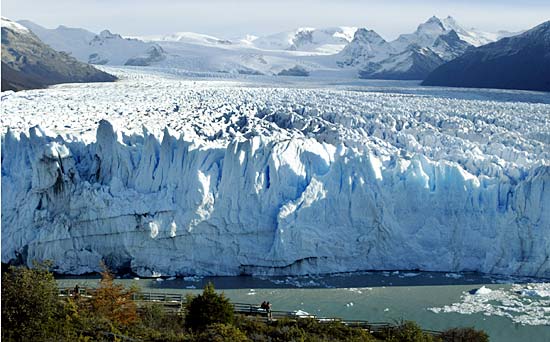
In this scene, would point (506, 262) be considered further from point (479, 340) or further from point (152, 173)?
point (152, 173)

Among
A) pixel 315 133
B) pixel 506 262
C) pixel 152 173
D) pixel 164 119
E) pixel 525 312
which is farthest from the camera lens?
pixel 164 119

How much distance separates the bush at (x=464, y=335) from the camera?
9.50 metres

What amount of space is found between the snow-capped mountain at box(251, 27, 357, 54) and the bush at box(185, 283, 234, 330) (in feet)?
227

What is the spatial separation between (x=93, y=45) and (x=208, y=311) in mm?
50734

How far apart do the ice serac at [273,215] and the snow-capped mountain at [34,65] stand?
20.2m

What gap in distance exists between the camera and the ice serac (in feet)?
42.0

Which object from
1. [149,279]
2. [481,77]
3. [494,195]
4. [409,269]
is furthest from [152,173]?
[481,77]

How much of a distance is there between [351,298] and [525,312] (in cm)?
253

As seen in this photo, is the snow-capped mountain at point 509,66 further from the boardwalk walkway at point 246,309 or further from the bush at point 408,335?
the bush at point 408,335

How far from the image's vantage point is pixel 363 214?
42.8 ft

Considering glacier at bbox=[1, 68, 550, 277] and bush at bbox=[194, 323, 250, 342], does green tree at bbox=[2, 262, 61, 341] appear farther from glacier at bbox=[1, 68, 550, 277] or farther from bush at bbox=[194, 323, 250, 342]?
glacier at bbox=[1, 68, 550, 277]

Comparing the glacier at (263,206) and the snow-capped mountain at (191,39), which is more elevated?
the snow-capped mountain at (191,39)

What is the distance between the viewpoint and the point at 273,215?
13.0 meters

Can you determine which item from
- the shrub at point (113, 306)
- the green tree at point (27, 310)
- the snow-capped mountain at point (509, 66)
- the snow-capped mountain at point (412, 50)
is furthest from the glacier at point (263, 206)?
the snow-capped mountain at point (412, 50)
